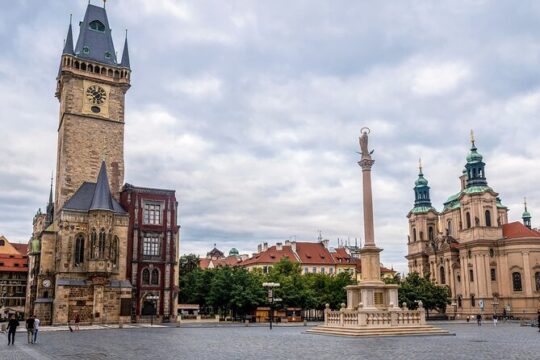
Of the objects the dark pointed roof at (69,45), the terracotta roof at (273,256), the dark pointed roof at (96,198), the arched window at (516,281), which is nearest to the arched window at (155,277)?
the dark pointed roof at (96,198)

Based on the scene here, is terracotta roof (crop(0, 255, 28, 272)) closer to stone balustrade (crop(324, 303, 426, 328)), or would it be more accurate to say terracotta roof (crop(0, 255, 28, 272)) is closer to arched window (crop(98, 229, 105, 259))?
arched window (crop(98, 229, 105, 259))

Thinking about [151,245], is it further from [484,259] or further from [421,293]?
[484,259]

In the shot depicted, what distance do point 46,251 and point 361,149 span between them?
1625 inches

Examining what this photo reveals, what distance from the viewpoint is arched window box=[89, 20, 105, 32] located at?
254 ft

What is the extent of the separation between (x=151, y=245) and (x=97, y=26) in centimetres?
3247

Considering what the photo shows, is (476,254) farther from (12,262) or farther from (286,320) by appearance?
(12,262)

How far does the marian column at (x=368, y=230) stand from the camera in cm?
3678

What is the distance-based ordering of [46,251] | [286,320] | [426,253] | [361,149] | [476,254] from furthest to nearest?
[426,253], [476,254], [286,320], [46,251], [361,149]

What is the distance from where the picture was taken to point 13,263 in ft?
324

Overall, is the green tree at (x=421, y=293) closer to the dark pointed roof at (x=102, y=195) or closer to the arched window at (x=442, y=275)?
the arched window at (x=442, y=275)

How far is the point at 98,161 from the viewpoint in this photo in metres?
71.6

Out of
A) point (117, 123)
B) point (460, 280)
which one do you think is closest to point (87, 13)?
point (117, 123)

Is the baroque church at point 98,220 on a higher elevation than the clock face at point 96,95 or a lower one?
lower

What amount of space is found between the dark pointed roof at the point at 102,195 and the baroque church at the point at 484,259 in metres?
61.0
